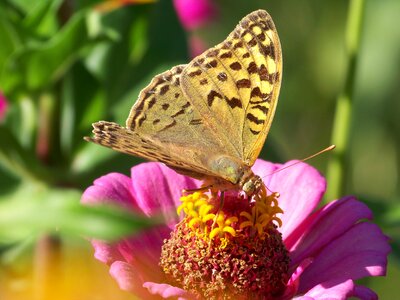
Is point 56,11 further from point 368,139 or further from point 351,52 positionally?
point 368,139

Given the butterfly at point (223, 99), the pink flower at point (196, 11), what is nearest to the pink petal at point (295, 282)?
the butterfly at point (223, 99)

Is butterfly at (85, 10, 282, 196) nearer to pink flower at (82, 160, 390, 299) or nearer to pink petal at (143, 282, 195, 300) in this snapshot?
pink flower at (82, 160, 390, 299)

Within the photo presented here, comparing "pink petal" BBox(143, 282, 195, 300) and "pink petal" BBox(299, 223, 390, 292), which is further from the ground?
"pink petal" BBox(143, 282, 195, 300)

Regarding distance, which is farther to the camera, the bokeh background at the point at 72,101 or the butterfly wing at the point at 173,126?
the bokeh background at the point at 72,101

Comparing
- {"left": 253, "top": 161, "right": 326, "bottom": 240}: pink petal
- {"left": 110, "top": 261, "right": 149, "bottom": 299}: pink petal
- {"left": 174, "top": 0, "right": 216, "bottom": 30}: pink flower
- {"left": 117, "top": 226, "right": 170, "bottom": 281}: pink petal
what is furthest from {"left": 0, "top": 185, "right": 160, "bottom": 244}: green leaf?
{"left": 174, "top": 0, "right": 216, "bottom": 30}: pink flower

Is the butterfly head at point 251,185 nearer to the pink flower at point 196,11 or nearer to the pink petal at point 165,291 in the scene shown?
the pink petal at point 165,291
